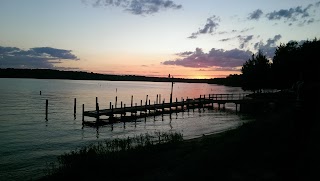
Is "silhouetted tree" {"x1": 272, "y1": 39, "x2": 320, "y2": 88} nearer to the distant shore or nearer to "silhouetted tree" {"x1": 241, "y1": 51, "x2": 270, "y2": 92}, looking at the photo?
"silhouetted tree" {"x1": 241, "y1": 51, "x2": 270, "y2": 92}

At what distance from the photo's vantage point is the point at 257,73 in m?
80.8

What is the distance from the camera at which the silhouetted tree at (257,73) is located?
79.8m

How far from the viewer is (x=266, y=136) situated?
1683 centimetres

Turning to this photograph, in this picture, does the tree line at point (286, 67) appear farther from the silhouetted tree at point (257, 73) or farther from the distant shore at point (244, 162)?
the distant shore at point (244, 162)

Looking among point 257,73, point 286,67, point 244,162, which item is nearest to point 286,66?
point 286,67

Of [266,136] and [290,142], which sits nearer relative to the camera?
[290,142]

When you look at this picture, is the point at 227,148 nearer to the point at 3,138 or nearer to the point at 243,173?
the point at 243,173

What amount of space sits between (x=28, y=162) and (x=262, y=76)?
228ft

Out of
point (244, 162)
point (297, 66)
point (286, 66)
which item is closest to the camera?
point (244, 162)

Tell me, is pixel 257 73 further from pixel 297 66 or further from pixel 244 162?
pixel 244 162

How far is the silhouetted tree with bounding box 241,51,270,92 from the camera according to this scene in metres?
79.8

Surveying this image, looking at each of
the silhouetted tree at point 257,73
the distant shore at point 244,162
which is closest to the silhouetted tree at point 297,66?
the silhouetted tree at point 257,73

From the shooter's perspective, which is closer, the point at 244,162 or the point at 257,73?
the point at 244,162

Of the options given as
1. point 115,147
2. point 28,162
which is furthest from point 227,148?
point 28,162
